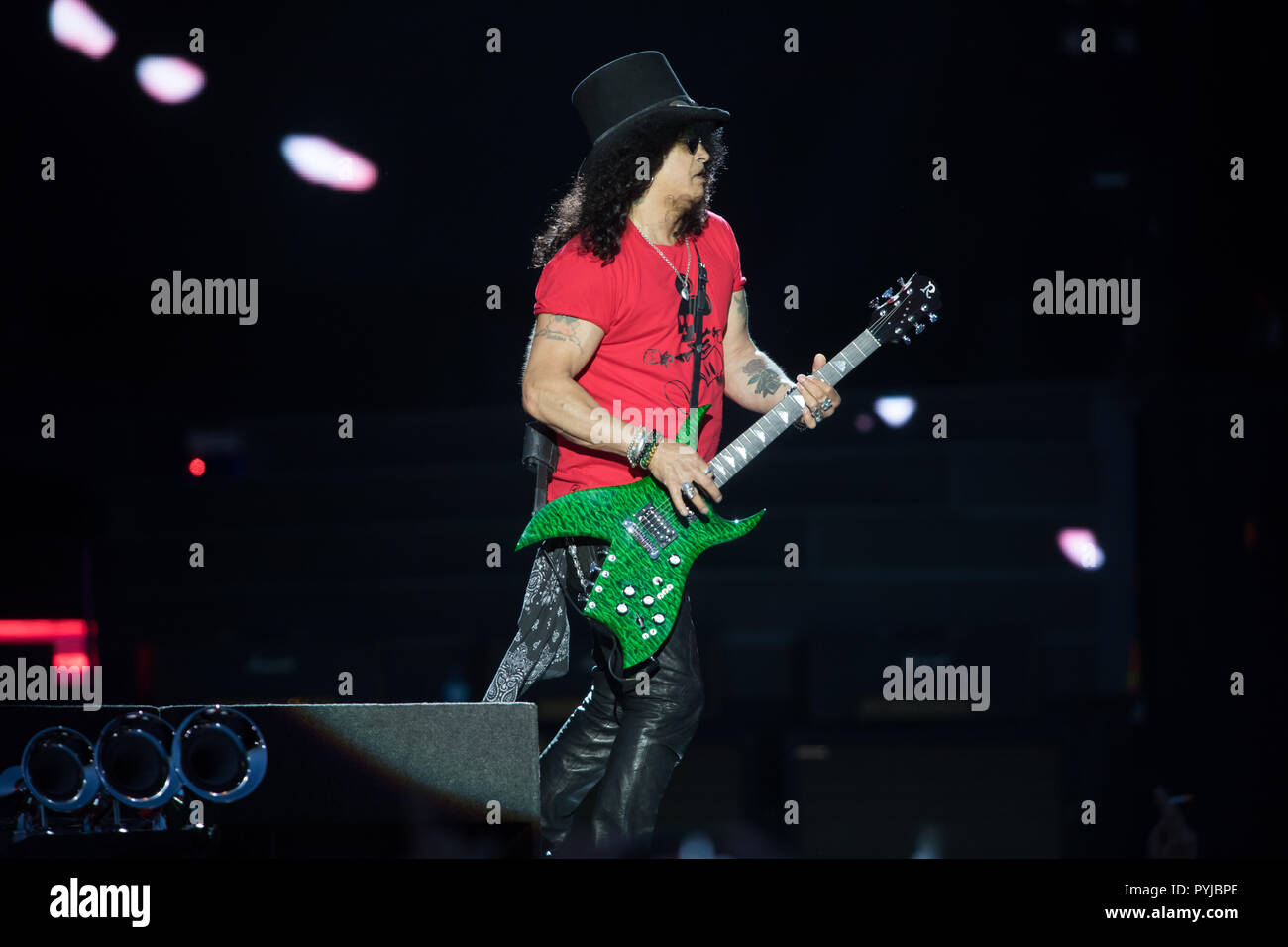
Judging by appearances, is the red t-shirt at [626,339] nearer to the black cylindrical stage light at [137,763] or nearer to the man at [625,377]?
the man at [625,377]

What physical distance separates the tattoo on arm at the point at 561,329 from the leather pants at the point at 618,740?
1.55 ft

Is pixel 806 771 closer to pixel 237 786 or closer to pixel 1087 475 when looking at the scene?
pixel 1087 475

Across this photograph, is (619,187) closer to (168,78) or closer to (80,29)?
(168,78)

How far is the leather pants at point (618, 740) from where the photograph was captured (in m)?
2.71

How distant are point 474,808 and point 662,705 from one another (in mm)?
512

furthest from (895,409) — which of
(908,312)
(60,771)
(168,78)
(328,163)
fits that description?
(60,771)

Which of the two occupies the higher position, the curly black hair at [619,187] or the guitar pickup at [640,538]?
the curly black hair at [619,187]

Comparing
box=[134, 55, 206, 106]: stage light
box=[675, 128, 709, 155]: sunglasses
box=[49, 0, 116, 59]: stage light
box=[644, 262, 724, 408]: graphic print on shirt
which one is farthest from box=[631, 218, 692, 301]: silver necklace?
box=[49, 0, 116, 59]: stage light

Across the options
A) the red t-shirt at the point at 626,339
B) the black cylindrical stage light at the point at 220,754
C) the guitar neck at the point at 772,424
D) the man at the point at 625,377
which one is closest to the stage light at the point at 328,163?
the man at the point at 625,377

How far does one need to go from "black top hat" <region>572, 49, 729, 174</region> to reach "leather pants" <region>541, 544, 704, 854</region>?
0.99 meters

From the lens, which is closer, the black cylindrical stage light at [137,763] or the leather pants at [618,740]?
the black cylindrical stage light at [137,763]

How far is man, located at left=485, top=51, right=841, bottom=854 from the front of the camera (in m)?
2.73

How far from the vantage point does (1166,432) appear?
14.6 ft
